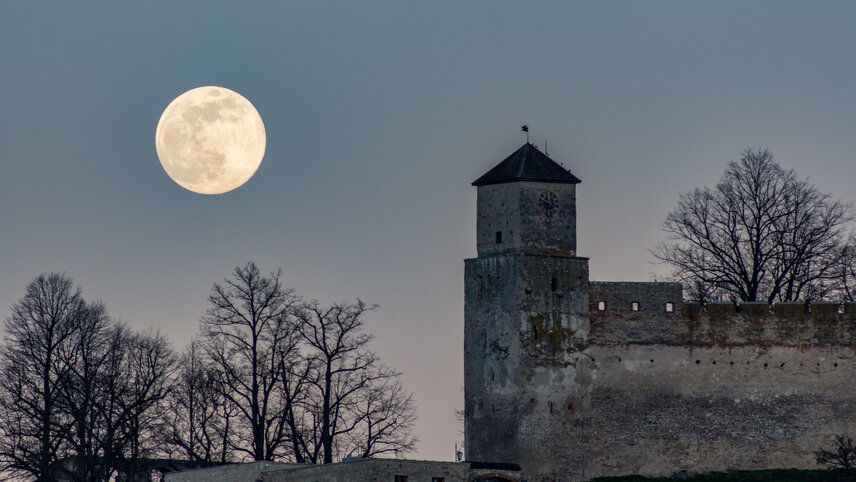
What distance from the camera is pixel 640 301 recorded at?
11031 centimetres

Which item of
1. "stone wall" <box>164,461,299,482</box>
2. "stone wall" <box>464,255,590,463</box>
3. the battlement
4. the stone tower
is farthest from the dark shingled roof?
"stone wall" <box>164,461,299,482</box>

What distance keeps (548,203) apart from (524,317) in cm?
430

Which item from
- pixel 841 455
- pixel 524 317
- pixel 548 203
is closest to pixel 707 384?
pixel 841 455

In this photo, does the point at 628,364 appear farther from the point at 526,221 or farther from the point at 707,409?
the point at 526,221

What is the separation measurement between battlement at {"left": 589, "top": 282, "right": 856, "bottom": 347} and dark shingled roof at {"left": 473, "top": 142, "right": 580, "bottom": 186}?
4133 millimetres

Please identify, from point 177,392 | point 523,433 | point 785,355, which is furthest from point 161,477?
point 785,355

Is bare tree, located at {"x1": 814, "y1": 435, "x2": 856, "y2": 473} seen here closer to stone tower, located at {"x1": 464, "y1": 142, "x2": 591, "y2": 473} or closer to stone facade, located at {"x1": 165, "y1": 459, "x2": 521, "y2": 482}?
stone tower, located at {"x1": 464, "y1": 142, "x2": 591, "y2": 473}

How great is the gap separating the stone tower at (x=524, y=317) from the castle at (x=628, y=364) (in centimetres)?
5

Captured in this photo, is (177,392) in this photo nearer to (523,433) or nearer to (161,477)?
(161,477)

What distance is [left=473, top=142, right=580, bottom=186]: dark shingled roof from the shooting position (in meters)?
111

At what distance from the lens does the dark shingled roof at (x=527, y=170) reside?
111 m

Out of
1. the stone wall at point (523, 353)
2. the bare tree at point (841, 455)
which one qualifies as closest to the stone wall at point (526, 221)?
the stone wall at point (523, 353)

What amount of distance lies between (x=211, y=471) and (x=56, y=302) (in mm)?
11479

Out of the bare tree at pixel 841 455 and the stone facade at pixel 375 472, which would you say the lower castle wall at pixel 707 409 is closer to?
the bare tree at pixel 841 455
